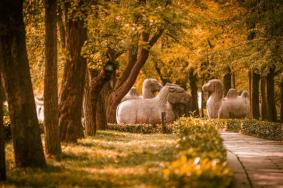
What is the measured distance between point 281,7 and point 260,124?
609cm

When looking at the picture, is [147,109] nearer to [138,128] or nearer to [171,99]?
[138,128]

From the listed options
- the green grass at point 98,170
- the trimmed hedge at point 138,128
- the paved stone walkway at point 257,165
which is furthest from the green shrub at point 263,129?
the green grass at point 98,170

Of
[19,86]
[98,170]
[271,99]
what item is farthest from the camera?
[271,99]

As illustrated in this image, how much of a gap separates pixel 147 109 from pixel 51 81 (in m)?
15.2

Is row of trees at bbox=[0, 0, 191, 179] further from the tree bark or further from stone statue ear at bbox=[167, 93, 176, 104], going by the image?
stone statue ear at bbox=[167, 93, 176, 104]

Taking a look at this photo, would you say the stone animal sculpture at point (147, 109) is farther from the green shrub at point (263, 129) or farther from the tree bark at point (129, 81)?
the green shrub at point (263, 129)

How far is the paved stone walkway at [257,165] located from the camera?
1014 centimetres

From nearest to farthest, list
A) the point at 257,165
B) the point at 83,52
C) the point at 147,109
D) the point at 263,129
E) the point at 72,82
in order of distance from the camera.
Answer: the point at 257,165 < the point at 83,52 < the point at 72,82 < the point at 263,129 < the point at 147,109

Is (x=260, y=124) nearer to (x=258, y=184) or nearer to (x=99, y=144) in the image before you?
(x=99, y=144)

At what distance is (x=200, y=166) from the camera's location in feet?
21.1

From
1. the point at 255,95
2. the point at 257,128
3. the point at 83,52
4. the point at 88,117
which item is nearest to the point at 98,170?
the point at 83,52

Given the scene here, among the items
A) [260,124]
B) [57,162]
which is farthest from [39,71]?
[57,162]

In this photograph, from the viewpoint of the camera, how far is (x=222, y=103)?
32.2 m

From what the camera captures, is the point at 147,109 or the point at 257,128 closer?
the point at 257,128
